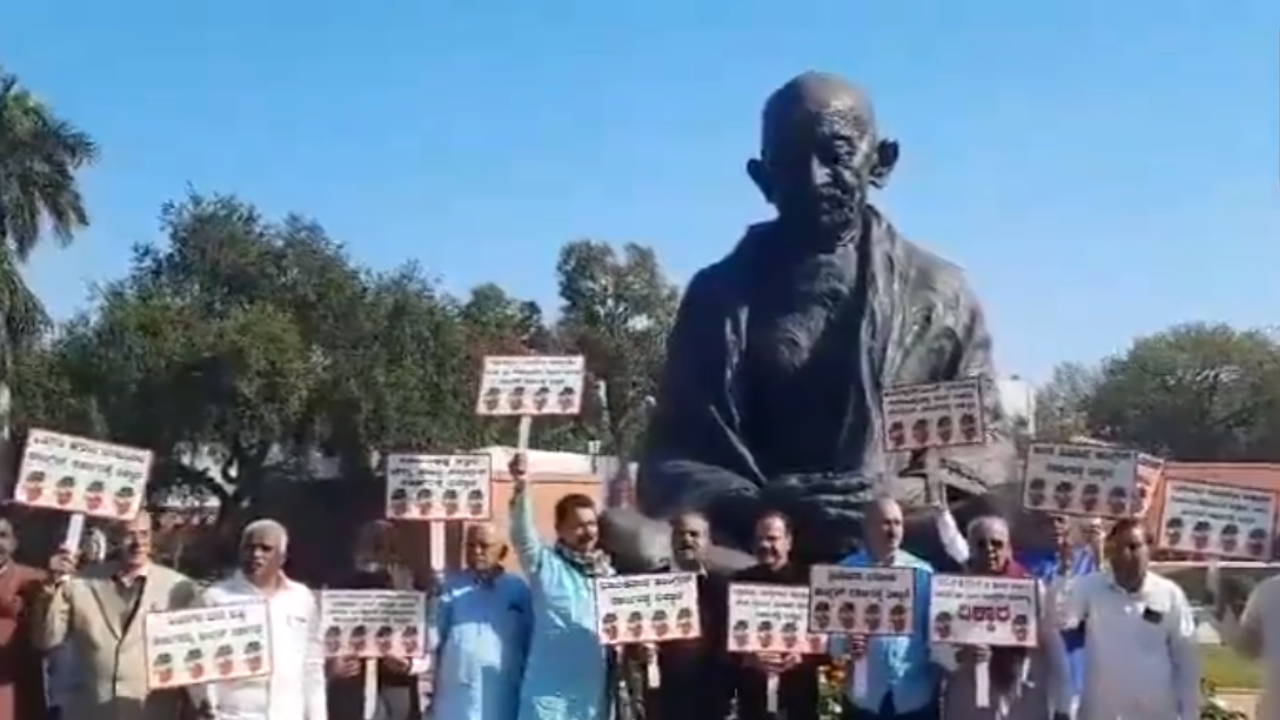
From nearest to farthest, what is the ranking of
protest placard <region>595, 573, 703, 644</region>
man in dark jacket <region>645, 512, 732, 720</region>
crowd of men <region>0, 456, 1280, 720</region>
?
crowd of men <region>0, 456, 1280, 720</region> → protest placard <region>595, 573, 703, 644</region> → man in dark jacket <region>645, 512, 732, 720</region>

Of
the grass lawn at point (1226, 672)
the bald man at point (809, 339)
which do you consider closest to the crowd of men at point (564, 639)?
the bald man at point (809, 339)

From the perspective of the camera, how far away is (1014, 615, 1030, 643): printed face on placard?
735 centimetres

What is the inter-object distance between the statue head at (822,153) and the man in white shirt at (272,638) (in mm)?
3668

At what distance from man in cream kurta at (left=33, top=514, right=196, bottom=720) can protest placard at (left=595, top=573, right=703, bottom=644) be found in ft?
5.43

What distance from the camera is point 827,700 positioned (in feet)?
31.0

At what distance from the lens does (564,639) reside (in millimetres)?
7773

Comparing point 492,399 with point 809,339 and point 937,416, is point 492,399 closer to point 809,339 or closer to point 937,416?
point 937,416

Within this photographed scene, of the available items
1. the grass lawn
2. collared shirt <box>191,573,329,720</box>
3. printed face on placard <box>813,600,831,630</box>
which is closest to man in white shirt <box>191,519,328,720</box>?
collared shirt <box>191,573,329,720</box>

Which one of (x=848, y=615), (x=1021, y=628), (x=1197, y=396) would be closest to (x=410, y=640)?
(x=848, y=615)

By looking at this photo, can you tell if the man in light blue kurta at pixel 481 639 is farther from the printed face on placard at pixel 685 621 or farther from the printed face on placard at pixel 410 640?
the printed face on placard at pixel 685 621

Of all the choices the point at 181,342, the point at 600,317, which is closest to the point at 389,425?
the point at 181,342

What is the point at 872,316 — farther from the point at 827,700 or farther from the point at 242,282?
the point at 242,282

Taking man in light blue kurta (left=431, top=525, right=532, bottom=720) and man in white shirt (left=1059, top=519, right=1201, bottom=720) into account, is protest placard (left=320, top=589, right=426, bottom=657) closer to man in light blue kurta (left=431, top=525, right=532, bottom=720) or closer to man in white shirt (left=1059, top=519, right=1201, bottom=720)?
man in light blue kurta (left=431, top=525, right=532, bottom=720)

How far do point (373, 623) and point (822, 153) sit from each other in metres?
3.58
